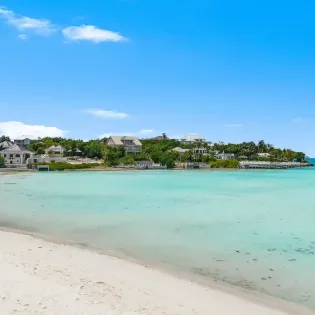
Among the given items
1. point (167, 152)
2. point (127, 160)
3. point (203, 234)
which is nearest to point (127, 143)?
point (167, 152)

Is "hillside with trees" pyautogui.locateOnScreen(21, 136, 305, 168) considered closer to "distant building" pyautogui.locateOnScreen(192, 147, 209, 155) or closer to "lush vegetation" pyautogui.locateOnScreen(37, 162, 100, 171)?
"distant building" pyautogui.locateOnScreen(192, 147, 209, 155)

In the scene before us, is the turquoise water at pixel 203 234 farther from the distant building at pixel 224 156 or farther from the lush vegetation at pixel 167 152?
the distant building at pixel 224 156

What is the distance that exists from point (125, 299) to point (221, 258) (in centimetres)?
528

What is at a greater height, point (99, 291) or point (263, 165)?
point (263, 165)

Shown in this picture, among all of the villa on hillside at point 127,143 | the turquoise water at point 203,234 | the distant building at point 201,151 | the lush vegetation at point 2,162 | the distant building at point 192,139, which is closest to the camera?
the turquoise water at point 203,234

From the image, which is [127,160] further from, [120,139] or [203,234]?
[203,234]

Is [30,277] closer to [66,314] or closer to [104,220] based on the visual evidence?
[66,314]

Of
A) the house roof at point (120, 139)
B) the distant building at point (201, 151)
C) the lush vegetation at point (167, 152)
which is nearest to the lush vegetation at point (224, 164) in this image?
the lush vegetation at point (167, 152)

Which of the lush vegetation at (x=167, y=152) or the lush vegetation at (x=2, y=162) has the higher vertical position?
the lush vegetation at (x=167, y=152)

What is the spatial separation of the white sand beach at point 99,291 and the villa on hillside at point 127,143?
10373cm

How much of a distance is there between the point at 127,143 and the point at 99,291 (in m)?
109

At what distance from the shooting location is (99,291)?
8141 millimetres

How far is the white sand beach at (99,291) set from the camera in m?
7.14

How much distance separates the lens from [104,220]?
20.0 m
